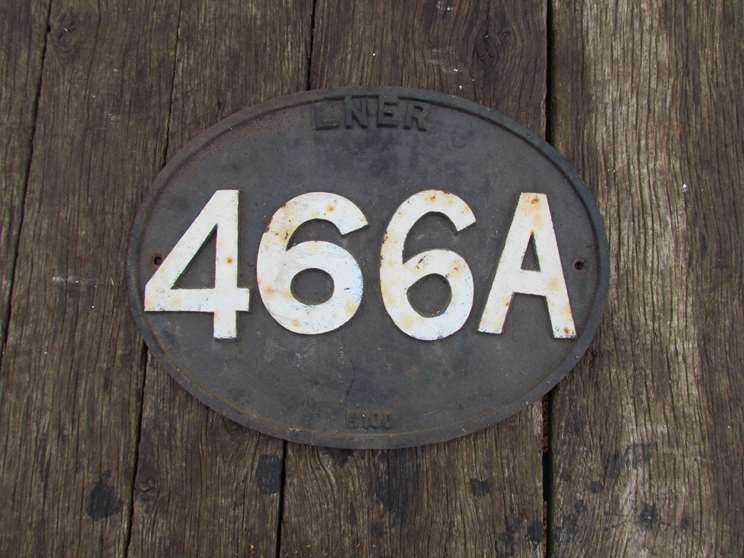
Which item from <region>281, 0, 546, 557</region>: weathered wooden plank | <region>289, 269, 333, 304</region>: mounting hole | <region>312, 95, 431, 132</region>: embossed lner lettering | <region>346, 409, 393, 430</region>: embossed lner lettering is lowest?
<region>281, 0, 546, 557</region>: weathered wooden plank

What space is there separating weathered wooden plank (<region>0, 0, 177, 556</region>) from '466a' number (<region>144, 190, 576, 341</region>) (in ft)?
0.40

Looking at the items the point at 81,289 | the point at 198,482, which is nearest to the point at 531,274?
the point at 198,482

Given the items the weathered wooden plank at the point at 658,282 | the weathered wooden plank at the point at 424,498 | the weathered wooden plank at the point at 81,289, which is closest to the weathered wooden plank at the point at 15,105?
the weathered wooden plank at the point at 81,289

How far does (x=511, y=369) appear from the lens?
3.21 feet

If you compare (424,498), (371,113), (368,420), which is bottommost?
(424,498)

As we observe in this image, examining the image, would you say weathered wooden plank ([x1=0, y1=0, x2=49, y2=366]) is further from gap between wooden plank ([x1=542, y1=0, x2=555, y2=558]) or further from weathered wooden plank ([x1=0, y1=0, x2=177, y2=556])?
gap between wooden plank ([x1=542, y1=0, x2=555, y2=558])

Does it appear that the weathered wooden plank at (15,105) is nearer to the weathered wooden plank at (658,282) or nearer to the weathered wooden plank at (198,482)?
the weathered wooden plank at (198,482)

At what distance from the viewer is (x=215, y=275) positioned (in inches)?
39.4

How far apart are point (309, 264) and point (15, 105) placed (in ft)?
1.94

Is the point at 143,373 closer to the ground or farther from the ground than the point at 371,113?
closer to the ground

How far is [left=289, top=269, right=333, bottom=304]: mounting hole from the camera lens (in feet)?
3.29

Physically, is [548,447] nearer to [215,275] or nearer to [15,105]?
[215,275]

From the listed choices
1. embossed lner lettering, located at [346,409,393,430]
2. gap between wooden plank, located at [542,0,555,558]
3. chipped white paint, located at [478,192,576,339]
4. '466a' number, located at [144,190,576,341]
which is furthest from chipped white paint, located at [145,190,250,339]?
gap between wooden plank, located at [542,0,555,558]

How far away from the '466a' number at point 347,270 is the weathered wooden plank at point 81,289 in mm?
123
